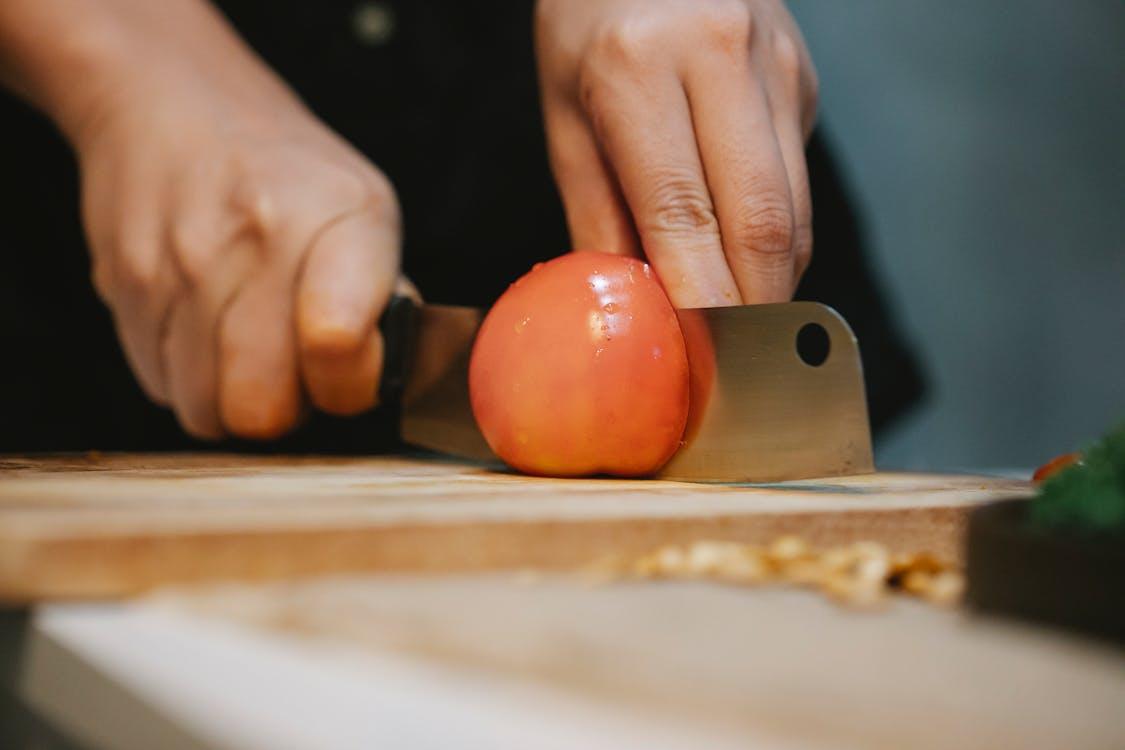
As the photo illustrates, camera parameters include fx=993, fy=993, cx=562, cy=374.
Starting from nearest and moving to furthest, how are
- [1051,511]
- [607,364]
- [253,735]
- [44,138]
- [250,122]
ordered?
[253,735] → [1051,511] → [607,364] → [250,122] → [44,138]

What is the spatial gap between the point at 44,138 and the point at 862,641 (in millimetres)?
1588

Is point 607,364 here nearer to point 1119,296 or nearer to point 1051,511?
point 1051,511

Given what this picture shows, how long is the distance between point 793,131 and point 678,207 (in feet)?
0.77

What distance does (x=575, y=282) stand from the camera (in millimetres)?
1011

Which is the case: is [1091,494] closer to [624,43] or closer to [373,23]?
[624,43]

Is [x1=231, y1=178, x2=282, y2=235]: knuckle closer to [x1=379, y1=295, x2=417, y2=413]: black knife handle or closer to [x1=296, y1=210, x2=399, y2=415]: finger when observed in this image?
[x1=296, y1=210, x2=399, y2=415]: finger

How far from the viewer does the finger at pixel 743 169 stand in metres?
1.10

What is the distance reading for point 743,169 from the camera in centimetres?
110

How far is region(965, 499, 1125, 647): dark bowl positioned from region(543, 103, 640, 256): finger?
0.74 meters

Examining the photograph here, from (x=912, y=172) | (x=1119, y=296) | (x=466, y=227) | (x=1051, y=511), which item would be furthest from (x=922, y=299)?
(x=1051, y=511)

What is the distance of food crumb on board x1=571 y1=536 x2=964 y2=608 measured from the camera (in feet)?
1.89

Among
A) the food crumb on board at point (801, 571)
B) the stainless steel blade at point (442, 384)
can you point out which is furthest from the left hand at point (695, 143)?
the food crumb on board at point (801, 571)

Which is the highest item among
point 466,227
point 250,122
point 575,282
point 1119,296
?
point 250,122

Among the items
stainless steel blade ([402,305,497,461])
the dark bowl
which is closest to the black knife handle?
stainless steel blade ([402,305,497,461])
